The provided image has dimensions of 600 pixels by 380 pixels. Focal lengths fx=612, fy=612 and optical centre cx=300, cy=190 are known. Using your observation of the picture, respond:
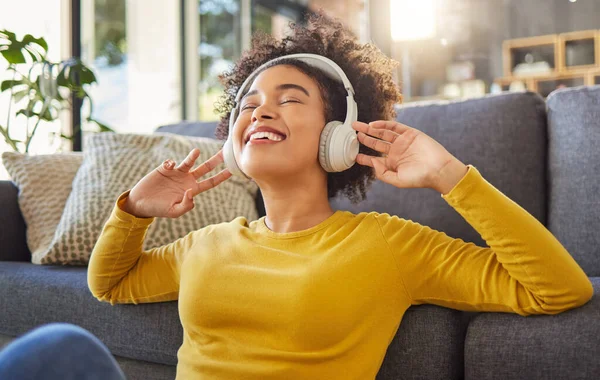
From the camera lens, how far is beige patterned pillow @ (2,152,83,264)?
6.26 ft

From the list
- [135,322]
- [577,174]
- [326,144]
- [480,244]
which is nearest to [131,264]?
[135,322]

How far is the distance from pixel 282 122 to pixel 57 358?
69cm

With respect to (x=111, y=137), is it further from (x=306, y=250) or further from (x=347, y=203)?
(x=306, y=250)

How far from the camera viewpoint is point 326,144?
3.89ft

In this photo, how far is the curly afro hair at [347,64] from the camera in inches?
53.3

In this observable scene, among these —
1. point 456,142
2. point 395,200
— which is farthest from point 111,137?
point 456,142

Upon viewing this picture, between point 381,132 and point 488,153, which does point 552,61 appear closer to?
point 488,153

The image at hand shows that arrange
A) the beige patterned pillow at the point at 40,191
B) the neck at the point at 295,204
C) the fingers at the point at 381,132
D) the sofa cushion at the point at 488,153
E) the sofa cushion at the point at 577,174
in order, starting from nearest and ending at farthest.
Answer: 1. the fingers at the point at 381,132
2. the neck at the point at 295,204
3. the sofa cushion at the point at 577,174
4. the sofa cushion at the point at 488,153
5. the beige patterned pillow at the point at 40,191

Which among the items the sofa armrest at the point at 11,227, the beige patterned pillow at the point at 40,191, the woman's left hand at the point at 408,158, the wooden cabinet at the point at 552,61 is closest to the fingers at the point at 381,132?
the woman's left hand at the point at 408,158

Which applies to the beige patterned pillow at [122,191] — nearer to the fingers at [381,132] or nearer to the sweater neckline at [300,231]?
the sweater neckline at [300,231]

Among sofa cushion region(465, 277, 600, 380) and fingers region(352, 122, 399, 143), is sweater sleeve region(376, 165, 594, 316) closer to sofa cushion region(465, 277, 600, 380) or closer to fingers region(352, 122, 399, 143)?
sofa cushion region(465, 277, 600, 380)

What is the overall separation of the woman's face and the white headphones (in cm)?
3

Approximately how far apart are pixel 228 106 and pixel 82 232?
64 centimetres

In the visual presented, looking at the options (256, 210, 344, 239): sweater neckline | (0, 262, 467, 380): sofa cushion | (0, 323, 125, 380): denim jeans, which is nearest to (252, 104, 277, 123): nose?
(256, 210, 344, 239): sweater neckline
